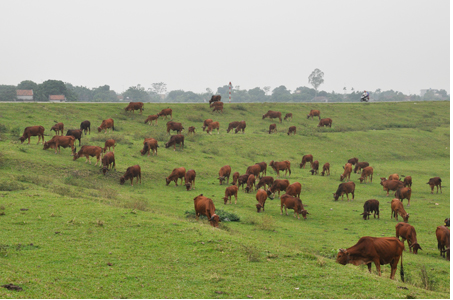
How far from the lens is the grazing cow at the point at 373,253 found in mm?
12688

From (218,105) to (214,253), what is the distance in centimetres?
4184

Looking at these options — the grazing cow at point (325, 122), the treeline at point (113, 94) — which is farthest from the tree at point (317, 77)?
the grazing cow at point (325, 122)

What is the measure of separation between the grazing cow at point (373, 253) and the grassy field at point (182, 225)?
0.36 metres

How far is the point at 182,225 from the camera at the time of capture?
15117 mm

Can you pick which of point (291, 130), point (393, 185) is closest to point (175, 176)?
point (393, 185)

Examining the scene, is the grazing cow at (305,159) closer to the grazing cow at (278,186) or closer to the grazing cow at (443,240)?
the grazing cow at (278,186)

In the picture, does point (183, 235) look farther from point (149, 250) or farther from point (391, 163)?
point (391, 163)

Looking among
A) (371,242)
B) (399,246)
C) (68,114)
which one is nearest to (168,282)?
(371,242)

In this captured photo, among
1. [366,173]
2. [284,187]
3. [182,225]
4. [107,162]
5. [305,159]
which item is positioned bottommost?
[366,173]

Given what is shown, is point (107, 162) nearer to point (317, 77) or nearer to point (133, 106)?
point (133, 106)

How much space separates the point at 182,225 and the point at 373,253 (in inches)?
257

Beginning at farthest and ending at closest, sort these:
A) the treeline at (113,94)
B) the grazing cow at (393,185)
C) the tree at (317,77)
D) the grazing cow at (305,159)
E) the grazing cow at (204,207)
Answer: the tree at (317,77)
the treeline at (113,94)
the grazing cow at (305,159)
the grazing cow at (393,185)
the grazing cow at (204,207)

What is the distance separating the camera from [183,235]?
13898 mm

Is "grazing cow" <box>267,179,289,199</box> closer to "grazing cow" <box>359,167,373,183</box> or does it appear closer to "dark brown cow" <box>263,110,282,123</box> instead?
"grazing cow" <box>359,167,373,183</box>
